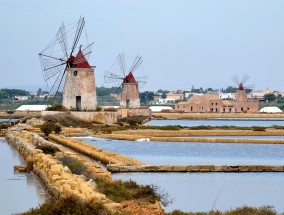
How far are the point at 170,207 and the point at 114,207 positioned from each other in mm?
3158

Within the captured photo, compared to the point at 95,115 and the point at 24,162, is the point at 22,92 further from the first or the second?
the point at 24,162

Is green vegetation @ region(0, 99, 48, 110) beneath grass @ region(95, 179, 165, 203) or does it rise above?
above

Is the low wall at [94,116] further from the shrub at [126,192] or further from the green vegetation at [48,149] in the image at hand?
the shrub at [126,192]

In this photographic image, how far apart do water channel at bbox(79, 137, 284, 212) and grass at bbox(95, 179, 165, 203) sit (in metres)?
0.48

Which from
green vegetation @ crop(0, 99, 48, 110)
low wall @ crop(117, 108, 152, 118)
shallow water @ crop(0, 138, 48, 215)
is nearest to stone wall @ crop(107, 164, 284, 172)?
shallow water @ crop(0, 138, 48, 215)

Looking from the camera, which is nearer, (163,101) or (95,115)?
(95,115)

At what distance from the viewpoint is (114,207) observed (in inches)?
437

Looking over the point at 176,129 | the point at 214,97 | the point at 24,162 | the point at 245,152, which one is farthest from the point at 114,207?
the point at 214,97

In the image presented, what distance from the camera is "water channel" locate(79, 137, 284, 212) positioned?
50.4ft

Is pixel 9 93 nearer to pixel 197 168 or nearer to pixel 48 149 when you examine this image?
pixel 48 149

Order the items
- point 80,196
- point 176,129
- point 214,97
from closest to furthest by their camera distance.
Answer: point 80,196
point 176,129
point 214,97

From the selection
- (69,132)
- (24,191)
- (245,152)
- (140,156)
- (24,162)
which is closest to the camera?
(24,191)

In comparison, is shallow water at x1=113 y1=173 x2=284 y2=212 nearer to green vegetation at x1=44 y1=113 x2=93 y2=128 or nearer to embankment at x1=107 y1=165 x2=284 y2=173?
embankment at x1=107 y1=165 x2=284 y2=173

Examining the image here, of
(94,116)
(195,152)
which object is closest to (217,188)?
(195,152)
